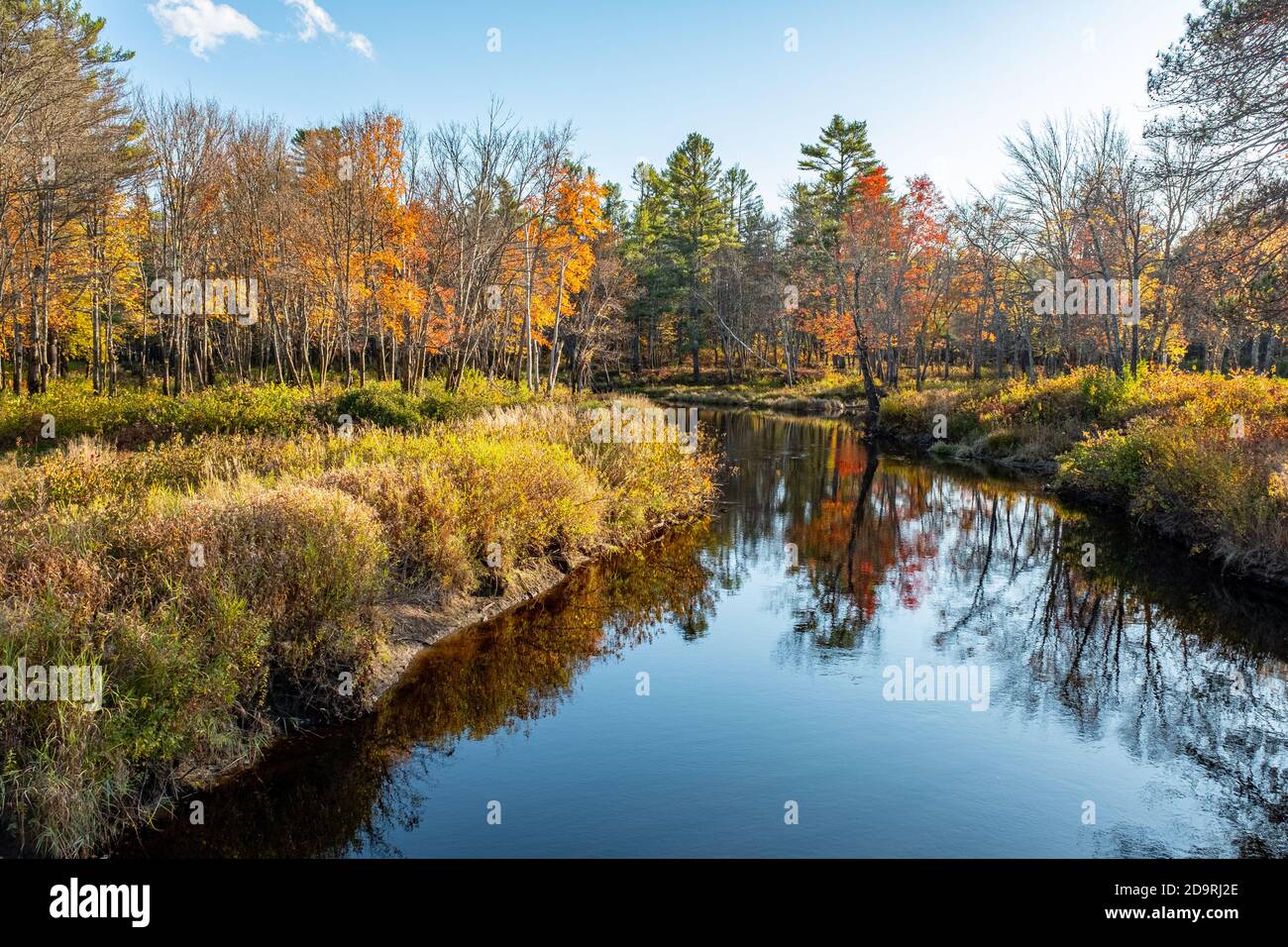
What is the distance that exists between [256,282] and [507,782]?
117ft

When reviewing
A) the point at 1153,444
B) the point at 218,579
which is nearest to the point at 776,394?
the point at 1153,444

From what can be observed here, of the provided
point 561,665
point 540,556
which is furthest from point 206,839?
point 540,556

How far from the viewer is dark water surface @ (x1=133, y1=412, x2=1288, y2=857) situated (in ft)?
20.1

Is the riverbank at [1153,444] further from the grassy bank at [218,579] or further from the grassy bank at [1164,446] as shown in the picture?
the grassy bank at [218,579]

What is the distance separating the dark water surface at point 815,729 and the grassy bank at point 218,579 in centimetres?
56

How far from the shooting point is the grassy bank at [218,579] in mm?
5660

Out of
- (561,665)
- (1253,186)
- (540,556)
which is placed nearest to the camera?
(561,665)

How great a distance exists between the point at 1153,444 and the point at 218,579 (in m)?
17.3

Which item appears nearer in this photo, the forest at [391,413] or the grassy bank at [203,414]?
the forest at [391,413]

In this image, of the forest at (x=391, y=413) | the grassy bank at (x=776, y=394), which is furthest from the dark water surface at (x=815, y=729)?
the grassy bank at (x=776, y=394)

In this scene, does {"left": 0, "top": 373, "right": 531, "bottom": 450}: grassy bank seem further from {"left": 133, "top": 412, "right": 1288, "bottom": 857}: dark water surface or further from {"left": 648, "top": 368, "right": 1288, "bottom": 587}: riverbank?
{"left": 648, "top": 368, "right": 1288, "bottom": 587}: riverbank

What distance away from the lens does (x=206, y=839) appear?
229 inches

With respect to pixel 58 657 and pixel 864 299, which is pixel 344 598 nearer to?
pixel 58 657

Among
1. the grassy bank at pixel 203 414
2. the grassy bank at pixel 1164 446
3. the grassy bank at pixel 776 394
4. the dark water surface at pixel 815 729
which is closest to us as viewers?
the dark water surface at pixel 815 729
